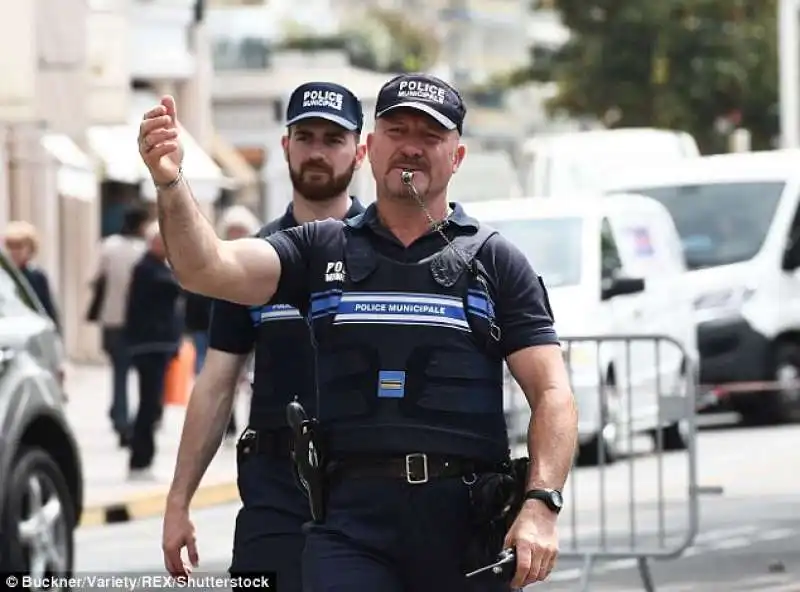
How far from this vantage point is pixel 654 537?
11711 mm

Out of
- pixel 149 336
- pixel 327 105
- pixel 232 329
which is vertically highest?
pixel 327 105

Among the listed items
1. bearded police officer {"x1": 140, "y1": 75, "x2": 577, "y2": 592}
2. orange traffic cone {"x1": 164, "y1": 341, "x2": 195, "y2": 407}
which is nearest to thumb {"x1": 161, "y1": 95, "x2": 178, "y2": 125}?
bearded police officer {"x1": 140, "y1": 75, "x2": 577, "y2": 592}

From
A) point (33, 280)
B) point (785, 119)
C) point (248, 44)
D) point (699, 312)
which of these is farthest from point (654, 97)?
point (33, 280)

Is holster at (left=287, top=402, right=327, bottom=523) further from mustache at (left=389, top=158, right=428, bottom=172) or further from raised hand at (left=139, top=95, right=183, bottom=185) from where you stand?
raised hand at (left=139, top=95, right=183, bottom=185)

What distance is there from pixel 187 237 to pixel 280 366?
1.55m

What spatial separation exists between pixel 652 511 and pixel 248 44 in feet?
142

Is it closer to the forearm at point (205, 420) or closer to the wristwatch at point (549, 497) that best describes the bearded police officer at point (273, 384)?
the forearm at point (205, 420)

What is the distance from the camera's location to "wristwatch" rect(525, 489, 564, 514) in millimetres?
5559

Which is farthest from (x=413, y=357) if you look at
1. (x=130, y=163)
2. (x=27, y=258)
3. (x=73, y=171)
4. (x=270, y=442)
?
(x=130, y=163)

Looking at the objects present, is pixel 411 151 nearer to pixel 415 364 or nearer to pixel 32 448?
pixel 415 364

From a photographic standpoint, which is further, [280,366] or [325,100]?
[325,100]

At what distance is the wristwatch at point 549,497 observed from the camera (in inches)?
219

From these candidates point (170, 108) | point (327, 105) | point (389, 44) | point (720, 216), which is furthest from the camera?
point (389, 44)

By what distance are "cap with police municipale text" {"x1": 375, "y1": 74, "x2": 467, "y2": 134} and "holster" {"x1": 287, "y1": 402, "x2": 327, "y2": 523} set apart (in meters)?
0.70
